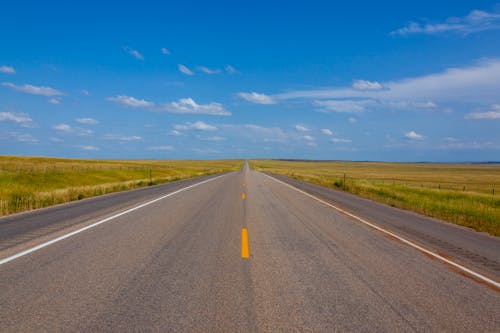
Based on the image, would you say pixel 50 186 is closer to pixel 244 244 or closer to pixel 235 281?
pixel 244 244

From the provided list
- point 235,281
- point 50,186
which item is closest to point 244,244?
point 235,281

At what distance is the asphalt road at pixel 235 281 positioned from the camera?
383cm

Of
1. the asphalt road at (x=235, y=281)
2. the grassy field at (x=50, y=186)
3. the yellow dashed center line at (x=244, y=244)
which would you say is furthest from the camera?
→ the grassy field at (x=50, y=186)

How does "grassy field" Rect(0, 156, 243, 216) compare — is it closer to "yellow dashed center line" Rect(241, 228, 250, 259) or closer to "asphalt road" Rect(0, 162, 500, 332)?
"asphalt road" Rect(0, 162, 500, 332)

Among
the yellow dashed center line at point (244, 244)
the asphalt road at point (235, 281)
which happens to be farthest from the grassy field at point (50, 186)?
the yellow dashed center line at point (244, 244)

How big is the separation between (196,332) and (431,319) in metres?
2.61

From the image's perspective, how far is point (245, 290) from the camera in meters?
4.74

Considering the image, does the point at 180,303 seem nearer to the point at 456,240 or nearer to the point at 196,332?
the point at 196,332

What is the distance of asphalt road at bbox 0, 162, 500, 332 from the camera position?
383cm

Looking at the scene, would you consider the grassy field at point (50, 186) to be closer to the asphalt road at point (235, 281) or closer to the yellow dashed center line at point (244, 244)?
the asphalt road at point (235, 281)

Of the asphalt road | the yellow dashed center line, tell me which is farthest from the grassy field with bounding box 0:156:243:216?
the yellow dashed center line

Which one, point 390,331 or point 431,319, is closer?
point 390,331

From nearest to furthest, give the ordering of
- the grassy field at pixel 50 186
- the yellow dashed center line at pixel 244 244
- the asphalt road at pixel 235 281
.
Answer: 1. the asphalt road at pixel 235 281
2. the yellow dashed center line at pixel 244 244
3. the grassy field at pixel 50 186

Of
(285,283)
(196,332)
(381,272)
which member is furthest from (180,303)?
(381,272)
